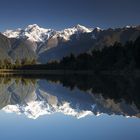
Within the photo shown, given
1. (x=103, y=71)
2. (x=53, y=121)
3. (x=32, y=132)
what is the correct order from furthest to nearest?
1. (x=103, y=71)
2. (x=53, y=121)
3. (x=32, y=132)

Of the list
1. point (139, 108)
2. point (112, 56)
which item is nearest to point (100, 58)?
point (112, 56)

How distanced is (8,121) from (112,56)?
127201mm

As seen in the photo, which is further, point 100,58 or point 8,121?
point 100,58

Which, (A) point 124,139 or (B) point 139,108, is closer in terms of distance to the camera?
(A) point 124,139

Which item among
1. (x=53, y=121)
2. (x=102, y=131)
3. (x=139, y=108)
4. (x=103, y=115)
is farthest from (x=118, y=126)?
(x=139, y=108)

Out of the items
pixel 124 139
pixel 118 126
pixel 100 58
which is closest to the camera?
pixel 124 139

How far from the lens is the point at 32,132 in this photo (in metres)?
19.7

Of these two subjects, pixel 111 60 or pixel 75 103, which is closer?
pixel 75 103

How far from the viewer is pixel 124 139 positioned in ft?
58.7

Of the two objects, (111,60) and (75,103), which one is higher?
(75,103)

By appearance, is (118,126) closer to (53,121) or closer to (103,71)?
(53,121)

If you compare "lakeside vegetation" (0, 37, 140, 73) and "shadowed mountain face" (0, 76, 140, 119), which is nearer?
"shadowed mountain face" (0, 76, 140, 119)

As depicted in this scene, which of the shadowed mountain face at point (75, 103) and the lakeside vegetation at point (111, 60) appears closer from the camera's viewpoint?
the shadowed mountain face at point (75, 103)

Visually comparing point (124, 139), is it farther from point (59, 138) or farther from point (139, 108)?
Result: point (139, 108)
